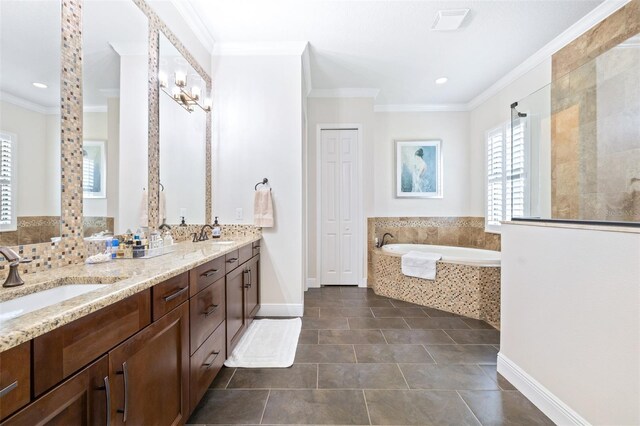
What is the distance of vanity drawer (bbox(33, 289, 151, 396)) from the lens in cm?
65

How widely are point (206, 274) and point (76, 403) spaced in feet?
2.72

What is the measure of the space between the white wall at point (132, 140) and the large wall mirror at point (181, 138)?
20 cm

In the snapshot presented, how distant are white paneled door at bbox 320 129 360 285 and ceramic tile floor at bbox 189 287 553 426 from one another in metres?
1.40

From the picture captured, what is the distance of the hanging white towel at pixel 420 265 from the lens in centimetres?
310

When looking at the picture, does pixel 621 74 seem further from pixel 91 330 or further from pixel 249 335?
pixel 249 335

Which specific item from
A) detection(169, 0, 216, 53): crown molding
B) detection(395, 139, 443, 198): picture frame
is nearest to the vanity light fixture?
detection(169, 0, 216, 53): crown molding

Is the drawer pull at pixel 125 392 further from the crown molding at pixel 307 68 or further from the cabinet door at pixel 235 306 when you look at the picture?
the crown molding at pixel 307 68

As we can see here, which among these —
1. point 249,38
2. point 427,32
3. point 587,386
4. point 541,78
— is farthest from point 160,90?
point 541,78

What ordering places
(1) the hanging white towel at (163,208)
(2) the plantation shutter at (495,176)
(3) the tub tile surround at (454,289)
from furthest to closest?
(2) the plantation shutter at (495,176) < (3) the tub tile surround at (454,289) < (1) the hanging white towel at (163,208)

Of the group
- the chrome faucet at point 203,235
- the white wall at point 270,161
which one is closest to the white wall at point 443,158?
the white wall at point 270,161

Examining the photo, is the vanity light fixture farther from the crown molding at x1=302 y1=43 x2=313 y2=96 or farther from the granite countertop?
the granite countertop

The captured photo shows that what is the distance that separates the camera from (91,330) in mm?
791

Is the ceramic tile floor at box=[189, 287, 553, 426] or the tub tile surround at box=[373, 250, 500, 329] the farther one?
the tub tile surround at box=[373, 250, 500, 329]

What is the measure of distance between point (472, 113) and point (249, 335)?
4.59 m
